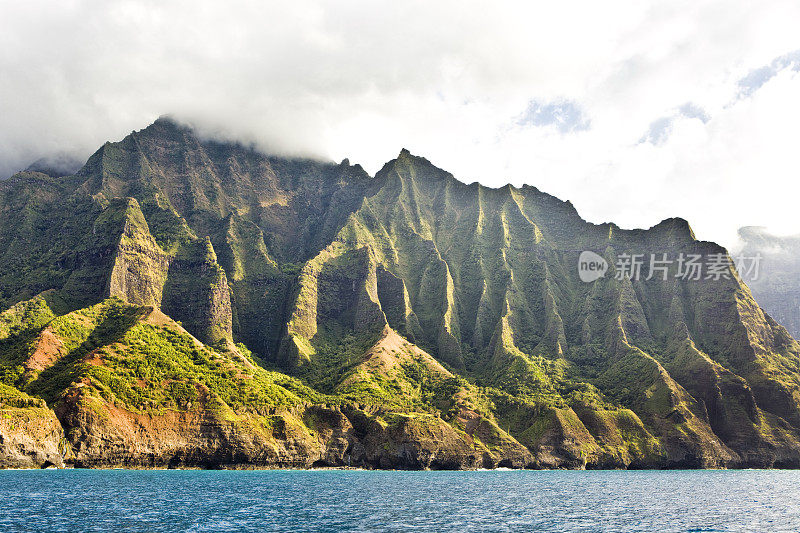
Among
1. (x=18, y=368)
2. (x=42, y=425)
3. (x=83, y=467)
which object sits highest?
(x=18, y=368)

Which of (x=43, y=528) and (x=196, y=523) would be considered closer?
(x=43, y=528)

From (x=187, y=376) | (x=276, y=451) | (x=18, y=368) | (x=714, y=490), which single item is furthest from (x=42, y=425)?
(x=714, y=490)

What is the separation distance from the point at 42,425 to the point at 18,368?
33.7m

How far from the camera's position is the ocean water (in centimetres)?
8025

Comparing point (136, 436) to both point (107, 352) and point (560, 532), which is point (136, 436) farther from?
point (560, 532)

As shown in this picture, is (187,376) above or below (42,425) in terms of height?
above

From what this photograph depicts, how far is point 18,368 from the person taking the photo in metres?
181

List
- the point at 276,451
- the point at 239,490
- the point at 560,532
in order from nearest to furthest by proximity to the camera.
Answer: the point at 560,532
the point at 239,490
the point at 276,451

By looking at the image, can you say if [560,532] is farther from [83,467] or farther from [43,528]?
[83,467]

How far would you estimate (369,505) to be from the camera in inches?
3939

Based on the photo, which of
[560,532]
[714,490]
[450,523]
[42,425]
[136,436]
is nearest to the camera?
[560,532]

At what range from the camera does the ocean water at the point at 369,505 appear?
8025cm

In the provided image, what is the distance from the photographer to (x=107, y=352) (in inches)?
7589

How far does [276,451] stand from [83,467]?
54464 millimetres
